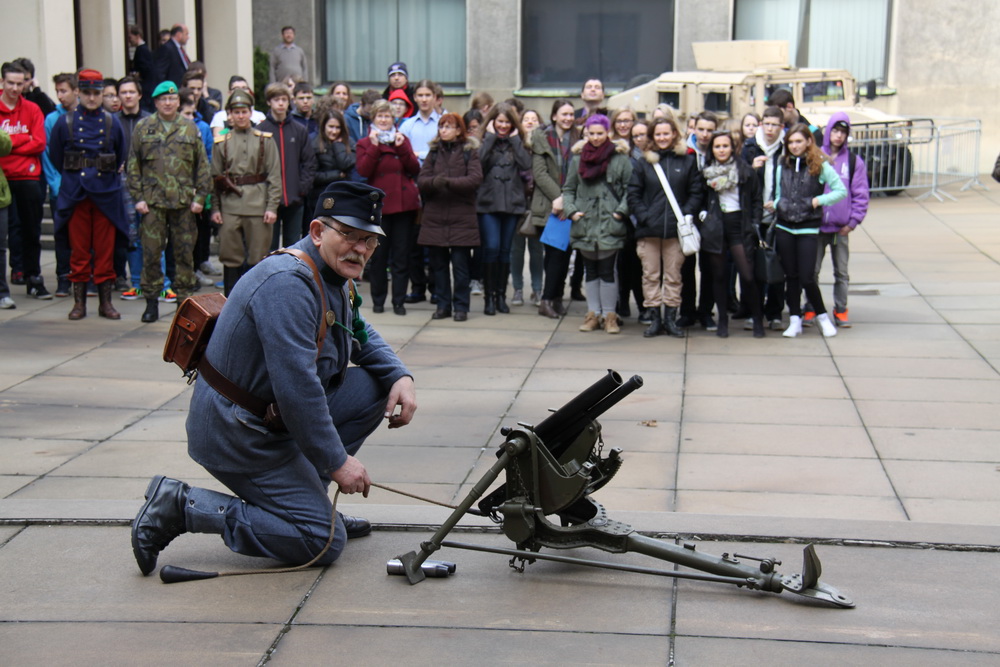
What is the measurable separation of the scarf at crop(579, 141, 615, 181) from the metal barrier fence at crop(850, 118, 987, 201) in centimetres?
890

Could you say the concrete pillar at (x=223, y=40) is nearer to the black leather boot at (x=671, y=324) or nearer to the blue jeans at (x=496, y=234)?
the blue jeans at (x=496, y=234)

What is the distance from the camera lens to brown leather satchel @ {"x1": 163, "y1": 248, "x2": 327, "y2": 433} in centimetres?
455

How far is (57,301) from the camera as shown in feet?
36.9

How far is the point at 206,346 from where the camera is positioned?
463 centimetres

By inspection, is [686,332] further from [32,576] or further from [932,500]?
[32,576]

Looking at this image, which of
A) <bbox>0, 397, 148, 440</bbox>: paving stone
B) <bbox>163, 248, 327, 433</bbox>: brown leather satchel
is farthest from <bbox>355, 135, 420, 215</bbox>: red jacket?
<bbox>163, 248, 327, 433</bbox>: brown leather satchel

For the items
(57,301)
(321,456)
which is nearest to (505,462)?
(321,456)

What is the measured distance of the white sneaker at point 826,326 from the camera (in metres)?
9.97

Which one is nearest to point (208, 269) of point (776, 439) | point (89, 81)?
point (89, 81)

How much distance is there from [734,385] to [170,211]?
5055mm

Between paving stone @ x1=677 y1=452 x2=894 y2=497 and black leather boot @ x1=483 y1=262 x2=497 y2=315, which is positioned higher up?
black leather boot @ x1=483 y1=262 x2=497 y2=315

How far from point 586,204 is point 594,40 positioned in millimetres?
16178

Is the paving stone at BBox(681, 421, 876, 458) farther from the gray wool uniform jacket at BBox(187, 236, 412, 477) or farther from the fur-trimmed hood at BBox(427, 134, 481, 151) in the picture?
the fur-trimmed hood at BBox(427, 134, 481, 151)

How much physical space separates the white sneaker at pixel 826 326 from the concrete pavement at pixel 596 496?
0.13 metres
